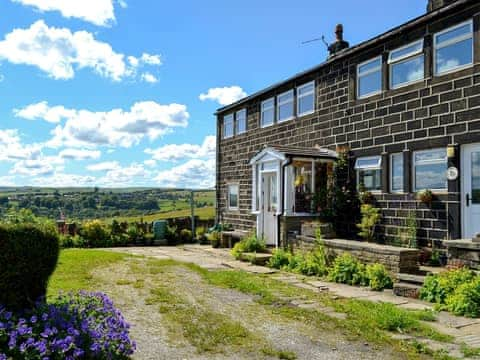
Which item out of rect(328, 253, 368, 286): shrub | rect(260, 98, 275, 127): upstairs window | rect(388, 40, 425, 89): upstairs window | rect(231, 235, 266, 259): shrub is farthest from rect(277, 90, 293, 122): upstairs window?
rect(328, 253, 368, 286): shrub

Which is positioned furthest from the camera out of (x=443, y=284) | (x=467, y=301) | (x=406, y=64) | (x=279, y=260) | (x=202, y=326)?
(x=279, y=260)

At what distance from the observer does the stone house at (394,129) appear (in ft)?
33.8

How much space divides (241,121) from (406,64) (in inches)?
412

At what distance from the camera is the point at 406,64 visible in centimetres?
1191

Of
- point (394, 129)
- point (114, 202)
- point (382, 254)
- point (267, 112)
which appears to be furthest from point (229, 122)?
point (382, 254)

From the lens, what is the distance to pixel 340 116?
47.0ft

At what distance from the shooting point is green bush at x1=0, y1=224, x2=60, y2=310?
17.8 feet

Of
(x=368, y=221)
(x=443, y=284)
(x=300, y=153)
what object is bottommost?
(x=443, y=284)

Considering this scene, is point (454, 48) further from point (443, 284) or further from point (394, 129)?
point (443, 284)

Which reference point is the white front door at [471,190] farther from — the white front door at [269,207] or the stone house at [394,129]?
the white front door at [269,207]

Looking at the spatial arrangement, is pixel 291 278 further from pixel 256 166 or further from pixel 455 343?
pixel 256 166

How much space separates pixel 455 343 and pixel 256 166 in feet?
37.4

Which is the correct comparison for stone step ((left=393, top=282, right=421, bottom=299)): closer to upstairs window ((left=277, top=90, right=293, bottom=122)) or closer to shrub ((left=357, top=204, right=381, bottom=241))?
shrub ((left=357, top=204, right=381, bottom=241))

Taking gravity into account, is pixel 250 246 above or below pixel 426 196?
below
